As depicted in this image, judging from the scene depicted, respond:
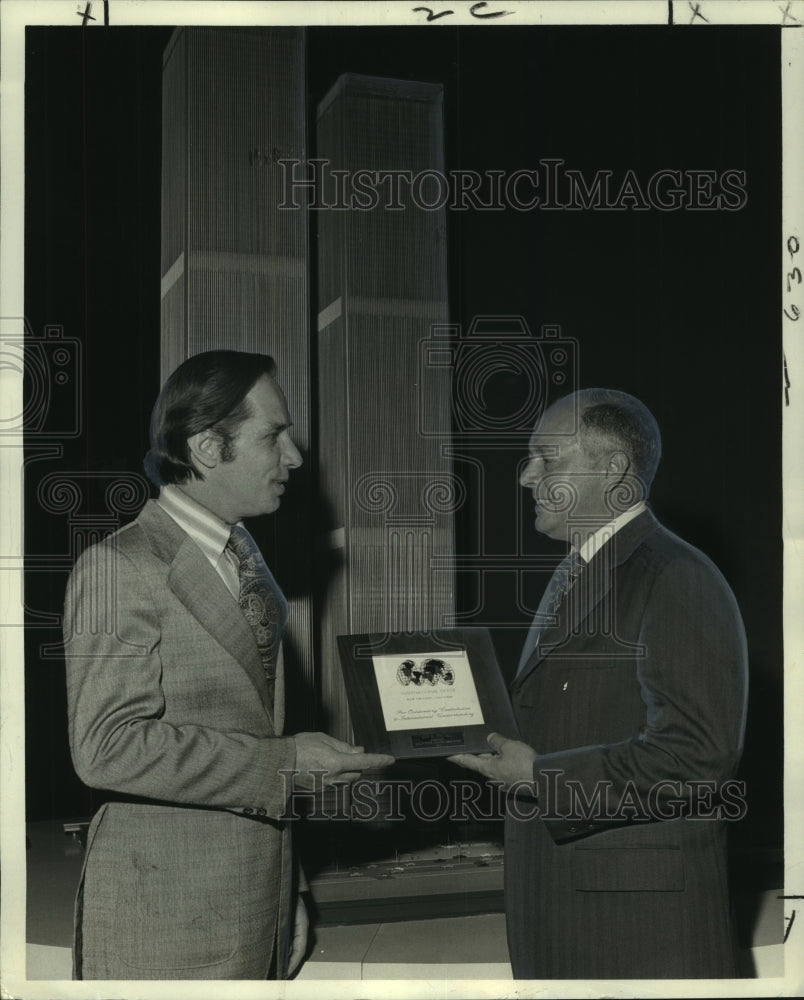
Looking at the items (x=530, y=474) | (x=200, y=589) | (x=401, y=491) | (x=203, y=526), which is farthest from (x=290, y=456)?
(x=530, y=474)

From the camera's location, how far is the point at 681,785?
11.7 feet

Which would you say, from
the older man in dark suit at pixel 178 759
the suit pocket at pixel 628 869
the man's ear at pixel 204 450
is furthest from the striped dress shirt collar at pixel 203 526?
the suit pocket at pixel 628 869

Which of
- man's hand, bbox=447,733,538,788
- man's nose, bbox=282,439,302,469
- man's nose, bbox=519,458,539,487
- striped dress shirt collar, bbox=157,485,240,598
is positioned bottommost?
man's hand, bbox=447,733,538,788

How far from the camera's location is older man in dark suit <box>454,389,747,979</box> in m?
3.54

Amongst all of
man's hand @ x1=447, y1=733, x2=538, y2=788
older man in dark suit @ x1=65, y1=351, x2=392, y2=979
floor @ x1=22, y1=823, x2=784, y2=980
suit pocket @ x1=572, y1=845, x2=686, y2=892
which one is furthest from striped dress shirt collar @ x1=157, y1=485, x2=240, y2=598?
suit pocket @ x1=572, y1=845, x2=686, y2=892

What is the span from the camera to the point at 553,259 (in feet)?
14.9

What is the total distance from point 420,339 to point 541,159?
82cm

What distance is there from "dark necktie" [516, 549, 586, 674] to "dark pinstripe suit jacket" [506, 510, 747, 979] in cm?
8

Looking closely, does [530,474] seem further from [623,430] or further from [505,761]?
[505,761]

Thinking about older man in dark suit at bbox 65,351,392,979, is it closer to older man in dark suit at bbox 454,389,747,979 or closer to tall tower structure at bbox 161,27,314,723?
older man in dark suit at bbox 454,389,747,979

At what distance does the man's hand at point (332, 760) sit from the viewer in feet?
11.8

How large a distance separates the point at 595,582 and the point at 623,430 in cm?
52

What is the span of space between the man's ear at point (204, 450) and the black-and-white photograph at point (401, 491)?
1 centimetres

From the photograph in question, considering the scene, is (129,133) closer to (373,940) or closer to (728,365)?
(728,365)
